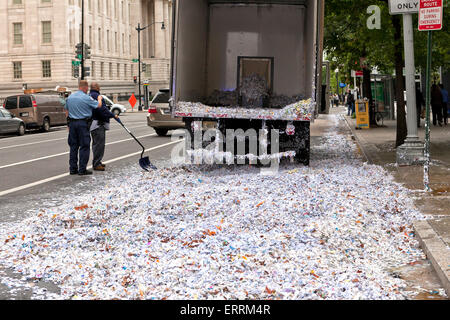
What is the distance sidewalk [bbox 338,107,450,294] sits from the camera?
583cm

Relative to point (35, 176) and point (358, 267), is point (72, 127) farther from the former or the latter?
point (358, 267)

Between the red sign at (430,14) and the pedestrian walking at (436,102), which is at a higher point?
the red sign at (430,14)

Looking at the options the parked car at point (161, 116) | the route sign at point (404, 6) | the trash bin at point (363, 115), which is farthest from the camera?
the trash bin at point (363, 115)

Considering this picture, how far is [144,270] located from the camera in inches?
218

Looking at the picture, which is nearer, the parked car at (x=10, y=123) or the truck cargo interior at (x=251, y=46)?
the truck cargo interior at (x=251, y=46)

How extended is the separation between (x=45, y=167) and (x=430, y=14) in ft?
28.0

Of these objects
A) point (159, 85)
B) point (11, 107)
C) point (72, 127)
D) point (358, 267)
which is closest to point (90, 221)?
point (358, 267)

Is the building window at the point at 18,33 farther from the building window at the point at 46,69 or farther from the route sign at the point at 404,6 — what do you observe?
the route sign at the point at 404,6

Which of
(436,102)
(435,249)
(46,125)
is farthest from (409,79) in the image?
(46,125)

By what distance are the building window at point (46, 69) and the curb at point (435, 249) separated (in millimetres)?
66964

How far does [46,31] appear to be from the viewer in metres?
69.7

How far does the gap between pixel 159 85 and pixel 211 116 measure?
302ft

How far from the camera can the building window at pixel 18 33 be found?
7006cm

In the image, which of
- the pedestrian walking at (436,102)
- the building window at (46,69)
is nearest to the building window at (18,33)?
the building window at (46,69)
